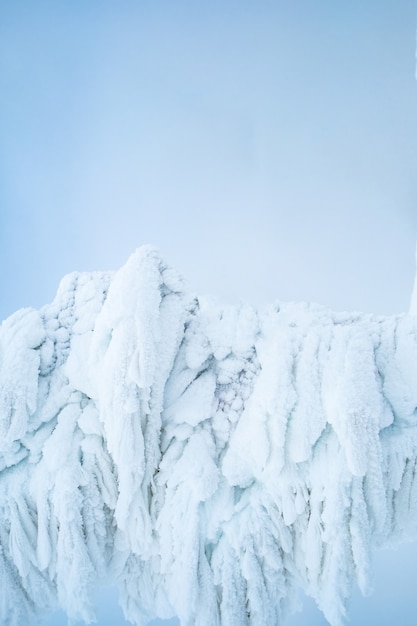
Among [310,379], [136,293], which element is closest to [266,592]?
[310,379]

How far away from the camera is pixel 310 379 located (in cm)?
96

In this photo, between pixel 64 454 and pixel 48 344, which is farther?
pixel 48 344

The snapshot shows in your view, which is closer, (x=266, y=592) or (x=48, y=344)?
(x=266, y=592)

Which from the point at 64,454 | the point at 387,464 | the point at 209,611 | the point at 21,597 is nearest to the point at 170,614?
the point at 209,611

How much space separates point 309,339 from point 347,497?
0.27 metres

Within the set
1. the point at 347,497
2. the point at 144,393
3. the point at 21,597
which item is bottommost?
the point at 21,597

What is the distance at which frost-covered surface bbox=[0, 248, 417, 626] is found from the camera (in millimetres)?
930

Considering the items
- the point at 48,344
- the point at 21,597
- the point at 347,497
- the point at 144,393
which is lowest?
the point at 21,597

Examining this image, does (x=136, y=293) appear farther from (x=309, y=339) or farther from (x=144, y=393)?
(x=309, y=339)

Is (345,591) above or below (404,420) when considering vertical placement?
below

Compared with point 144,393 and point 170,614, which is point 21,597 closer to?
point 170,614

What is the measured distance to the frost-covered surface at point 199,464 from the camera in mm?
930

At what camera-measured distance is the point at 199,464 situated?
0.94m

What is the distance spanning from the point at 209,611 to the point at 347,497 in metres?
0.30
